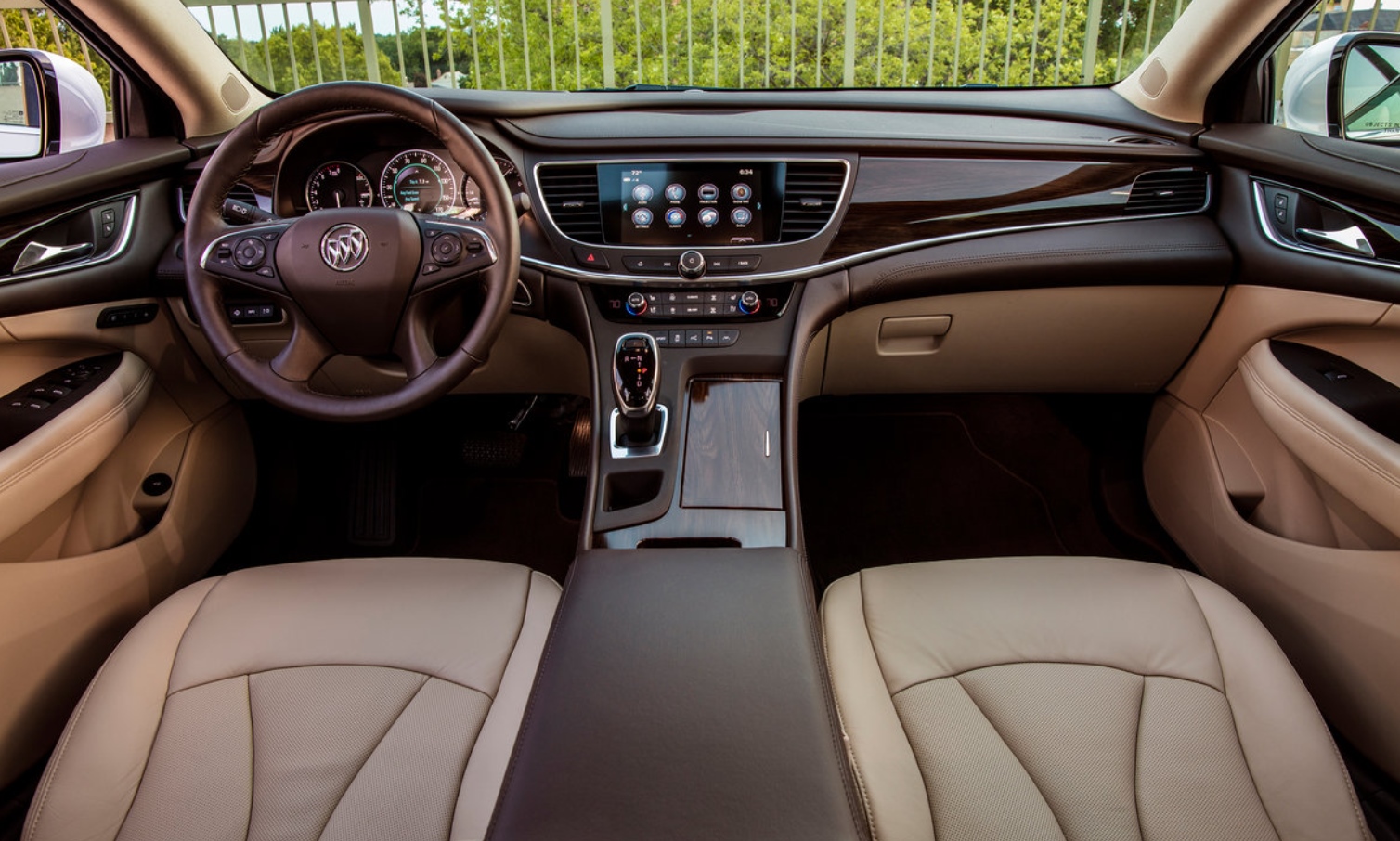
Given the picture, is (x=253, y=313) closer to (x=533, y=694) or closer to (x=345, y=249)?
(x=345, y=249)

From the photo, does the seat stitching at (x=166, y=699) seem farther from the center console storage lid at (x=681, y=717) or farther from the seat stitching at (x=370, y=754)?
the center console storage lid at (x=681, y=717)

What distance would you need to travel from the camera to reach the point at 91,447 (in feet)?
4.96

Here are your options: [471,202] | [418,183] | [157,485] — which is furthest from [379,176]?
[157,485]

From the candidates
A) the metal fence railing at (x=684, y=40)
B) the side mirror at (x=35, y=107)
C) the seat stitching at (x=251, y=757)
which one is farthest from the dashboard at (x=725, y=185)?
the seat stitching at (x=251, y=757)

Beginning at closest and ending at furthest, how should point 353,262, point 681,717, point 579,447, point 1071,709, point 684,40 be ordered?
point 681,717
point 1071,709
point 353,262
point 579,447
point 684,40

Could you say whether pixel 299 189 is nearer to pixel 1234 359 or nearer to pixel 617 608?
pixel 617 608

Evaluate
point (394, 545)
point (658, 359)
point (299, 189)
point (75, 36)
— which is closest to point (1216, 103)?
point (658, 359)

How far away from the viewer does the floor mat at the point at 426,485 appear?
7.45ft

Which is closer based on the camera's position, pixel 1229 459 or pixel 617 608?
pixel 617 608

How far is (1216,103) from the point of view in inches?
71.0

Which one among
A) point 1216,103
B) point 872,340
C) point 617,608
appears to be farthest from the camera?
point 872,340

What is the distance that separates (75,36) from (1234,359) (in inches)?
105

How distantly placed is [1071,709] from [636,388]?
2.88 feet

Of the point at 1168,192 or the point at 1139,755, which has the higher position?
the point at 1168,192
